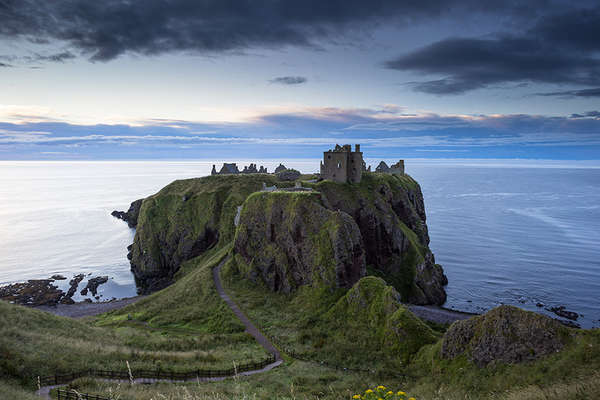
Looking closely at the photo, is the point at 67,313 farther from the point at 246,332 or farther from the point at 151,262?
the point at 246,332

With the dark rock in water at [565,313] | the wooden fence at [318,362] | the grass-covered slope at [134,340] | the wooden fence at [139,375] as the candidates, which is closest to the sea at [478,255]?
the dark rock in water at [565,313]

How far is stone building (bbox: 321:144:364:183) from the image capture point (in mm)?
86562

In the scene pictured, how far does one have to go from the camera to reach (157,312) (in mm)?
61438

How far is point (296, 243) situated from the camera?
6172cm

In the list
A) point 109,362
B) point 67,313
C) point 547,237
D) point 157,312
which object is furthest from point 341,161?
point 547,237

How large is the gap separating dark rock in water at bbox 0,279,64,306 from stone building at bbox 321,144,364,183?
80.6m

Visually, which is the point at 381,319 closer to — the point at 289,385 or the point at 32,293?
the point at 289,385

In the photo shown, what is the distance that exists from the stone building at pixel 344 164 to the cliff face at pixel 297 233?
281cm

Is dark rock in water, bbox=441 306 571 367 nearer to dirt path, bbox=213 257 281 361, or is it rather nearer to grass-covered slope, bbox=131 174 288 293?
dirt path, bbox=213 257 281 361

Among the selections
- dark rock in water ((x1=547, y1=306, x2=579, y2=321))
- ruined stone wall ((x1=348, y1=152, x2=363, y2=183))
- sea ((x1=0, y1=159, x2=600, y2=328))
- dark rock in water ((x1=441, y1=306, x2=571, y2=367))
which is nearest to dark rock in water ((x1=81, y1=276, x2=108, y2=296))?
sea ((x1=0, y1=159, x2=600, y2=328))

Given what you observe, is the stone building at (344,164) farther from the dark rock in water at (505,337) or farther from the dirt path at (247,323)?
the dark rock in water at (505,337)

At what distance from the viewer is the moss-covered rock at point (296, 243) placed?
55094 millimetres

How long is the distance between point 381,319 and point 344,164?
50.6 meters

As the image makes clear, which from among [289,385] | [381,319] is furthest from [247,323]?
[289,385]
